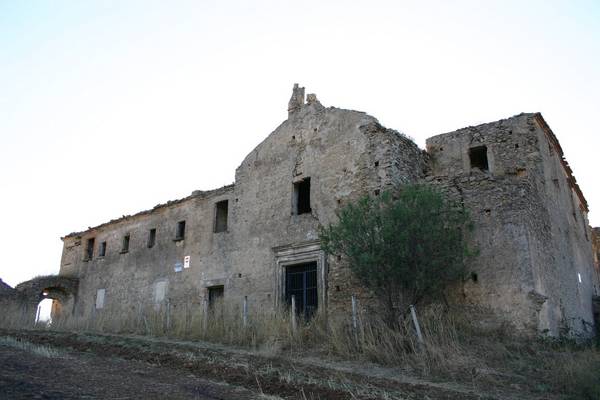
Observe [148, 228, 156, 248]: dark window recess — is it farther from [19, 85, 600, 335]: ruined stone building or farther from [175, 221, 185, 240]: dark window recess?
[175, 221, 185, 240]: dark window recess

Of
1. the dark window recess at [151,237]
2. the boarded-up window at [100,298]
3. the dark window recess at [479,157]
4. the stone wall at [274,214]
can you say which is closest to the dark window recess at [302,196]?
the stone wall at [274,214]

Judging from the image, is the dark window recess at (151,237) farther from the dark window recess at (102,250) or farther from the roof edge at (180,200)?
the dark window recess at (102,250)

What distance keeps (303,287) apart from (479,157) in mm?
6312

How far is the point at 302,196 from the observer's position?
15.2 metres

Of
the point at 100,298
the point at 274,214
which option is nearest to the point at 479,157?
the point at 274,214

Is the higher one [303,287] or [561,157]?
[561,157]

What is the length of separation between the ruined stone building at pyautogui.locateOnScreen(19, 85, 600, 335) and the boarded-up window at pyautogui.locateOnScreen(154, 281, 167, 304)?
0.06 m

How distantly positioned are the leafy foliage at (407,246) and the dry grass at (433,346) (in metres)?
0.73

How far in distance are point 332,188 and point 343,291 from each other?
2845mm

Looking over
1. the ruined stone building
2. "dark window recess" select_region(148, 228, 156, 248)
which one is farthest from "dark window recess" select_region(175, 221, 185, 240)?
"dark window recess" select_region(148, 228, 156, 248)

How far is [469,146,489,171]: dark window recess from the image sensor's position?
14.5 m

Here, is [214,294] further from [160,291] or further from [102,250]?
[102,250]

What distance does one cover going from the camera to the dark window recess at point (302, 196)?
15008mm

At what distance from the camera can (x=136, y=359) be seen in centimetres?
934
